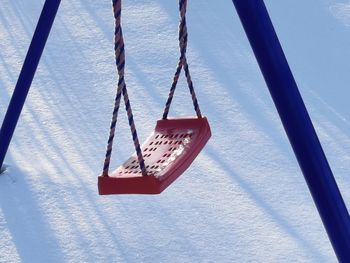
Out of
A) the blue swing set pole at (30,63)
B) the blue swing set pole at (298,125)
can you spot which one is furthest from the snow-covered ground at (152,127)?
the blue swing set pole at (298,125)

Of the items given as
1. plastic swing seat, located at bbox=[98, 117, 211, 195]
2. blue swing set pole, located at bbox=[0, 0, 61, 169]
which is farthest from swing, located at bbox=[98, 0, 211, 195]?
blue swing set pole, located at bbox=[0, 0, 61, 169]

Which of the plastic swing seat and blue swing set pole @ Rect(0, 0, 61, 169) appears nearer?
the plastic swing seat

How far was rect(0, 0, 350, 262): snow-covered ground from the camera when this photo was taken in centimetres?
129

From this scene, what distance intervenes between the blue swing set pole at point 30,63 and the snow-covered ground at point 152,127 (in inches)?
5.9

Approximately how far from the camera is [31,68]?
1.32 m

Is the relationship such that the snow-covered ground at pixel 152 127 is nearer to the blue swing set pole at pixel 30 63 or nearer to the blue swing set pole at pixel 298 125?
the blue swing set pole at pixel 30 63

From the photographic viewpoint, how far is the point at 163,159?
3.44ft

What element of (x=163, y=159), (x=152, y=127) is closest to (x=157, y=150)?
(x=163, y=159)

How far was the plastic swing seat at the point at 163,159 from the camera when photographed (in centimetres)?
96

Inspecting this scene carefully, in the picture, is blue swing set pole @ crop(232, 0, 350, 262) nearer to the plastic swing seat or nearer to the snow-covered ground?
the plastic swing seat

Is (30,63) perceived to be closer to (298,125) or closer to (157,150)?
(157,150)

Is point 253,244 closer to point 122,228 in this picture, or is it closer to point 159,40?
point 122,228

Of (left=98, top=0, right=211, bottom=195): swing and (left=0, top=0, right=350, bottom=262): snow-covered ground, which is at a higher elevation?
(left=98, top=0, right=211, bottom=195): swing

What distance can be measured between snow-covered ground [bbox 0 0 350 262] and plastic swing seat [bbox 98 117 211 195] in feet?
0.73
